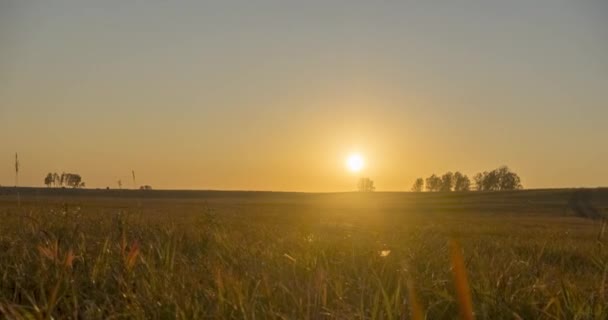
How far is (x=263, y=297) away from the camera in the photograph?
2.96 m

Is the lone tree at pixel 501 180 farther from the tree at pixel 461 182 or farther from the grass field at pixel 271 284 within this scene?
the grass field at pixel 271 284

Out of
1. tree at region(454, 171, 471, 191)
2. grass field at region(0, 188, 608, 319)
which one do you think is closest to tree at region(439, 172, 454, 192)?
tree at region(454, 171, 471, 191)

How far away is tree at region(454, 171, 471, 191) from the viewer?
190 metres

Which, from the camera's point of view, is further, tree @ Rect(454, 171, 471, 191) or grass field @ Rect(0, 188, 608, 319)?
tree @ Rect(454, 171, 471, 191)

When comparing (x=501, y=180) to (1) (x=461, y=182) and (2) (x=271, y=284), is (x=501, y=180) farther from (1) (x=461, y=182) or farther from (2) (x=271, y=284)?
(2) (x=271, y=284)

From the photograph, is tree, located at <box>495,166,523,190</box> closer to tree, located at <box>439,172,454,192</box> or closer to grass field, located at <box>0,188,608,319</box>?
tree, located at <box>439,172,454,192</box>

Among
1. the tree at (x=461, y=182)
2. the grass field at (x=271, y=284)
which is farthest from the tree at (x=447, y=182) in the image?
the grass field at (x=271, y=284)

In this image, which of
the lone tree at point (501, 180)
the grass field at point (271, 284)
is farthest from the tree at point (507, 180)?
the grass field at point (271, 284)

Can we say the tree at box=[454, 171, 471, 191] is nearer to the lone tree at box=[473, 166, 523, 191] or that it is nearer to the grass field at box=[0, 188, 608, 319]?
the lone tree at box=[473, 166, 523, 191]

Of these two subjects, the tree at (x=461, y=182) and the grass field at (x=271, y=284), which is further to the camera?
the tree at (x=461, y=182)

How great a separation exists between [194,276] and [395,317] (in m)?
1.46

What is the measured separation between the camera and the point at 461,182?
192750mm

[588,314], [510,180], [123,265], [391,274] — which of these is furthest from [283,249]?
[510,180]

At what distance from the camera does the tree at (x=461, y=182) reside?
19050 centimetres
